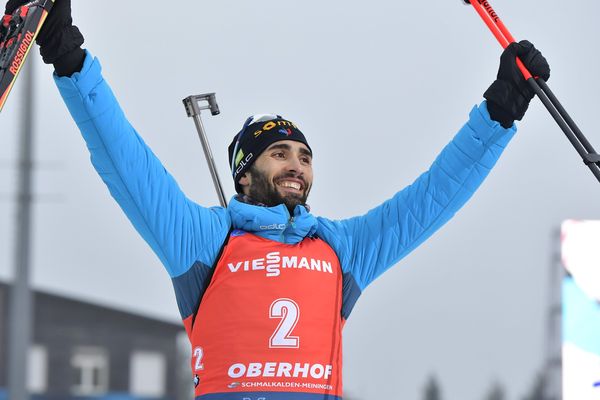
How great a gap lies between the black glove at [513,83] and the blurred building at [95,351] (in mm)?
27721

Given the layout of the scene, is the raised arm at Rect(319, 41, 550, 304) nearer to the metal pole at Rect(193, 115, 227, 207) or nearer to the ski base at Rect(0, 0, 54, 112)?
the metal pole at Rect(193, 115, 227, 207)

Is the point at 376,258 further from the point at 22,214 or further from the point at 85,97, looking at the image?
the point at 22,214

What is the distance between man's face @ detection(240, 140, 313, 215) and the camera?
4520 mm

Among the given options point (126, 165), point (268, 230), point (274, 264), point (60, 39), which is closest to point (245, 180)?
point (268, 230)

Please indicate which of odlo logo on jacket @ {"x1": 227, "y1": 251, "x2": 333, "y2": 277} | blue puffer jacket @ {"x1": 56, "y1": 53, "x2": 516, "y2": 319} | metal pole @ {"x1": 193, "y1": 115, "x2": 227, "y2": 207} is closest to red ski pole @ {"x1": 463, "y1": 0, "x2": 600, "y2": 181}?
blue puffer jacket @ {"x1": 56, "y1": 53, "x2": 516, "y2": 319}

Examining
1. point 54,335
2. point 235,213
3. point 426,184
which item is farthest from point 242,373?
point 54,335

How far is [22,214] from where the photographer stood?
14453 millimetres

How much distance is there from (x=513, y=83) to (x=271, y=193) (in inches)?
35.4

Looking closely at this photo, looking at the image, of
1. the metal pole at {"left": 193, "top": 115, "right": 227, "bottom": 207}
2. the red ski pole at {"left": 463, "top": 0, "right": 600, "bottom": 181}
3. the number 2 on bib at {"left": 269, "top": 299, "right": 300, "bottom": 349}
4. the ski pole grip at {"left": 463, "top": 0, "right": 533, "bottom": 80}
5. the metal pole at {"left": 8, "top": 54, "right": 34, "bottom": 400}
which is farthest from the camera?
the metal pole at {"left": 8, "top": 54, "right": 34, "bottom": 400}

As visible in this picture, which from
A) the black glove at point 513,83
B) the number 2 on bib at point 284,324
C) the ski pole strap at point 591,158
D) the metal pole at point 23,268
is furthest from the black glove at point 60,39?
the metal pole at point 23,268

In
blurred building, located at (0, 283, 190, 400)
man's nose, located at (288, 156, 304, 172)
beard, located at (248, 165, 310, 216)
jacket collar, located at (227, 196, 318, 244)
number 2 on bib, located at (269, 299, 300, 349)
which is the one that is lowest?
number 2 on bib, located at (269, 299, 300, 349)

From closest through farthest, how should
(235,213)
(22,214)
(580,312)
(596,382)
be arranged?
(235,213) < (596,382) < (580,312) < (22,214)

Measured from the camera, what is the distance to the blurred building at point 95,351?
104ft

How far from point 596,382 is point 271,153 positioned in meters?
1.99
